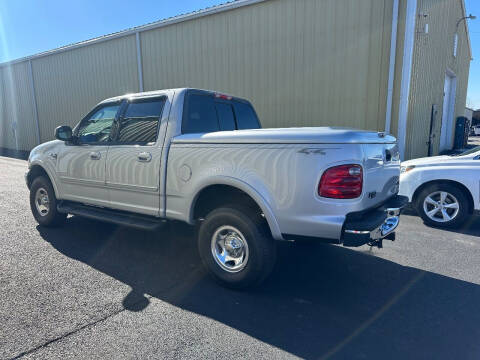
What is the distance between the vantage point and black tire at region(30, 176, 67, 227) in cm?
520

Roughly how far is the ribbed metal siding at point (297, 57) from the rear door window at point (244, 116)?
4.88 meters

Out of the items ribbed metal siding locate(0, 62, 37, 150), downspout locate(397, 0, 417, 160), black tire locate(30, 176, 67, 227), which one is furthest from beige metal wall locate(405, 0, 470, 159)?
ribbed metal siding locate(0, 62, 37, 150)

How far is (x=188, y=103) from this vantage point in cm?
394

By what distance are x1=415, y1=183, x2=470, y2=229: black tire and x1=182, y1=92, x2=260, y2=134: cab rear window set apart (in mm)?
3183

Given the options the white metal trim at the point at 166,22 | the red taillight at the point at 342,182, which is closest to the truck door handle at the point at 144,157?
the red taillight at the point at 342,182

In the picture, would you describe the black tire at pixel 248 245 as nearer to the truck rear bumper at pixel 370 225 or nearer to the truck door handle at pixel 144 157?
the truck rear bumper at pixel 370 225

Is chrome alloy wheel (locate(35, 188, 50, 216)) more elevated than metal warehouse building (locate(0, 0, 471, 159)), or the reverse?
metal warehouse building (locate(0, 0, 471, 159))

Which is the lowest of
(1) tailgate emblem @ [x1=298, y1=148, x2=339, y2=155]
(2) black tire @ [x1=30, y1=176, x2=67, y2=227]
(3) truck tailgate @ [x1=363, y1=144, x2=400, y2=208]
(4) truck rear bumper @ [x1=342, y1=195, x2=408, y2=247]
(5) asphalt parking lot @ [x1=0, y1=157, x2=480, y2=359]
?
(5) asphalt parking lot @ [x1=0, y1=157, x2=480, y2=359]

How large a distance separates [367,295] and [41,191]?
500cm

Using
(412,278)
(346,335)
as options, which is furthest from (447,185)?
(346,335)

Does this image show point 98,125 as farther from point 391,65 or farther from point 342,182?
point 391,65

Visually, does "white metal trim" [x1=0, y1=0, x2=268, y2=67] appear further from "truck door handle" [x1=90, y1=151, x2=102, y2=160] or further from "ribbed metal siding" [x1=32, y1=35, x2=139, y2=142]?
"truck door handle" [x1=90, y1=151, x2=102, y2=160]

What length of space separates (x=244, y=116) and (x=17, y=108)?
19.8 meters

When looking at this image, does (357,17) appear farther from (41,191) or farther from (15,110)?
(15,110)
